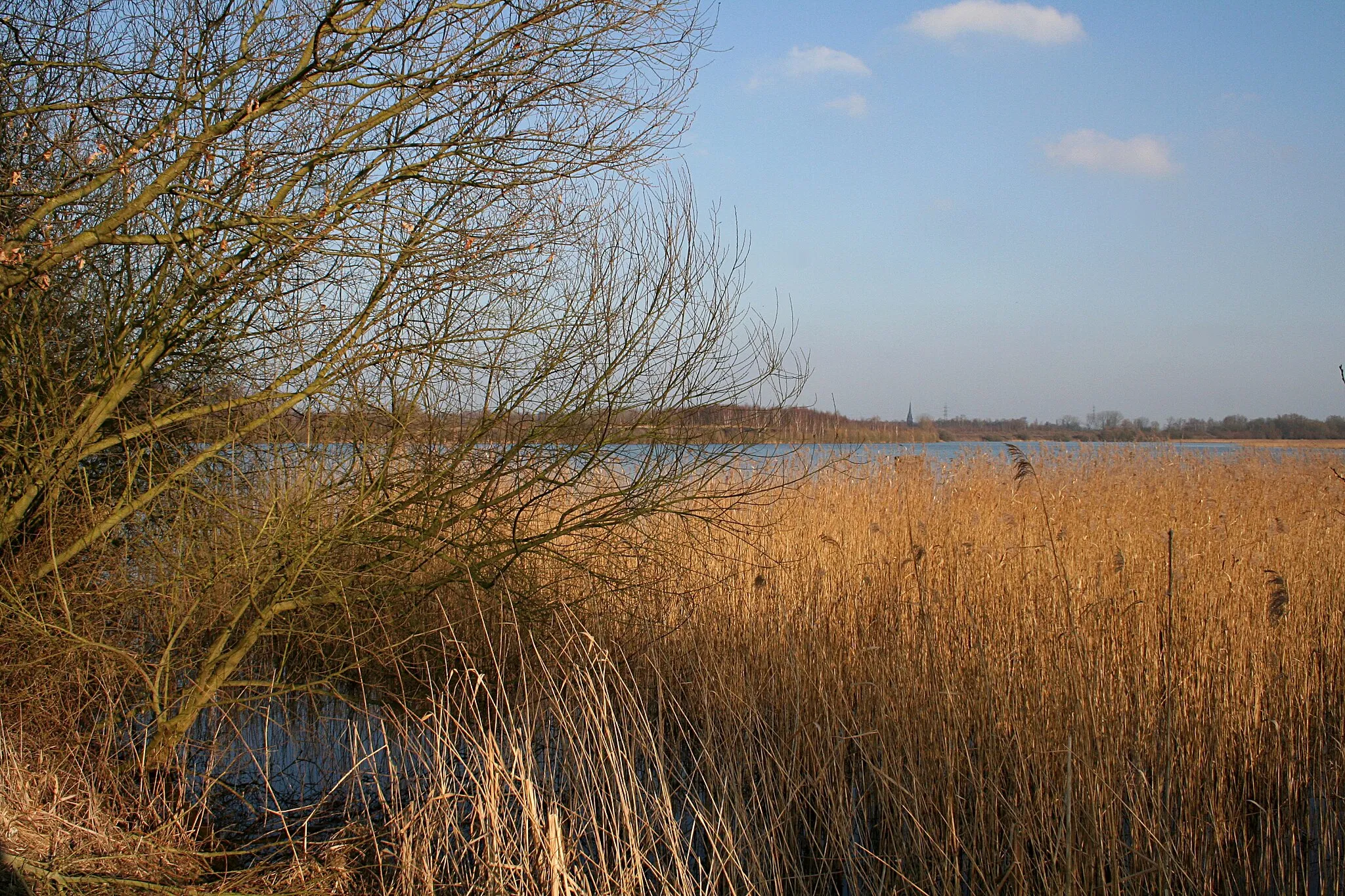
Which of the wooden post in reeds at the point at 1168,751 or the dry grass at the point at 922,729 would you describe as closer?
the wooden post in reeds at the point at 1168,751

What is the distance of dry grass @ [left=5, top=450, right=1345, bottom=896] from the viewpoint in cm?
313

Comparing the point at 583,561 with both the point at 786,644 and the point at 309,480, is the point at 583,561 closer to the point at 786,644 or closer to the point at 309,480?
the point at 786,644

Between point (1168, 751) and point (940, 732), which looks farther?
point (940, 732)

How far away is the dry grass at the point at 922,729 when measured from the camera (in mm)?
3127

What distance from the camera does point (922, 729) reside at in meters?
3.94

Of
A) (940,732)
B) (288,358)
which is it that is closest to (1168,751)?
(940,732)

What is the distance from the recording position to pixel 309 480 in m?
4.31

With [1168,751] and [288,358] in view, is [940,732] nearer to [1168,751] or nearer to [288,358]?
[1168,751]

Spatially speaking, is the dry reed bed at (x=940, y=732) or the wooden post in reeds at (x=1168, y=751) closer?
the wooden post in reeds at (x=1168, y=751)

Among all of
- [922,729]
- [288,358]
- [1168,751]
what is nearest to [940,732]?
[922,729]

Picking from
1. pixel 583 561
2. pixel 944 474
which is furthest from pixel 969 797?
pixel 944 474

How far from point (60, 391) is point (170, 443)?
2.23 feet

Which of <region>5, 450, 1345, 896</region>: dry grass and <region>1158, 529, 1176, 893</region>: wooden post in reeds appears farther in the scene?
<region>5, 450, 1345, 896</region>: dry grass

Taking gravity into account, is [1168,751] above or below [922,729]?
above
